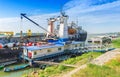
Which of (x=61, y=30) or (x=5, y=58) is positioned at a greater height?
(x=61, y=30)

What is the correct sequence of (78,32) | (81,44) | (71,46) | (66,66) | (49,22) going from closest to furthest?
(66,66), (71,46), (81,44), (49,22), (78,32)

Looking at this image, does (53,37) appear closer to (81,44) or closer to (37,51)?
(81,44)

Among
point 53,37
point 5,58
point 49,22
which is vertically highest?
point 49,22

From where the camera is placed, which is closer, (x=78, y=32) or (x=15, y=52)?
(x=15, y=52)

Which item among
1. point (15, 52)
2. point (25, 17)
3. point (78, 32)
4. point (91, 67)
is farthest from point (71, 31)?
point (91, 67)

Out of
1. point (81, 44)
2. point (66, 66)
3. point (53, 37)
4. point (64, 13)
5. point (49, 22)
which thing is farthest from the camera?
point (49, 22)

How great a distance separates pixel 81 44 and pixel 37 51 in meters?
11.5

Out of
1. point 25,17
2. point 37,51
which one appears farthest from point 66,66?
point 25,17

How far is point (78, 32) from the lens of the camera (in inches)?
2195

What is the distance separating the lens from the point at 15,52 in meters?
30.4

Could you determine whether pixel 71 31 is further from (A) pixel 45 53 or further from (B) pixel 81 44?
(A) pixel 45 53

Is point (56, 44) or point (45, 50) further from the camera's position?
point (56, 44)

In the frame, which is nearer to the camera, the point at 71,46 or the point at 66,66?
the point at 66,66

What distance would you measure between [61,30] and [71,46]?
40.2ft
